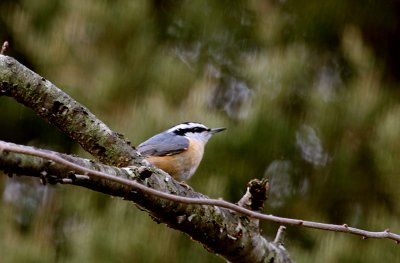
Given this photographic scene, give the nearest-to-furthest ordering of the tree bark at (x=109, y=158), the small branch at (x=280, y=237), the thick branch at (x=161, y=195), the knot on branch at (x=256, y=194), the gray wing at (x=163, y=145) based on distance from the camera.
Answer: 1. the thick branch at (x=161, y=195)
2. the tree bark at (x=109, y=158)
3. the knot on branch at (x=256, y=194)
4. the small branch at (x=280, y=237)
5. the gray wing at (x=163, y=145)

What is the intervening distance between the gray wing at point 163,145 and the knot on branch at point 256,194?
28.6 inches

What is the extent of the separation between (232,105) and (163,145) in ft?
1.22

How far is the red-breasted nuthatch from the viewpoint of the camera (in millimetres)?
2238

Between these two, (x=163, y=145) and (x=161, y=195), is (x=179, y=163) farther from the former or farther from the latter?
(x=161, y=195)

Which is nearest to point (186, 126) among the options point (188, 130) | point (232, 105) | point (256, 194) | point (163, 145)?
point (188, 130)

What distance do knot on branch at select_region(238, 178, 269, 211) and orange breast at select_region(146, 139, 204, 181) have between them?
74 centimetres

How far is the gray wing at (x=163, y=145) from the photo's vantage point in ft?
7.31

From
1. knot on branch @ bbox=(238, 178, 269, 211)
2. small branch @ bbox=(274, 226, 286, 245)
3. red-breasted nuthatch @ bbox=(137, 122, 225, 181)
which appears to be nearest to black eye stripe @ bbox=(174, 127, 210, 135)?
red-breasted nuthatch @ bbox=(137, 122, 225, 181)

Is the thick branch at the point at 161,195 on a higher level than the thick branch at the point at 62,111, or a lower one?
lower

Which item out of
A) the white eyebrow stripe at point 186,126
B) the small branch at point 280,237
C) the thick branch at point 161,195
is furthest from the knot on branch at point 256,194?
the white eyebrow stripe at point 186,126

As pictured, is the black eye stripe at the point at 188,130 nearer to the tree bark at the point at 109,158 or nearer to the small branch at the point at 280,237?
the small branch at the point at 280,237

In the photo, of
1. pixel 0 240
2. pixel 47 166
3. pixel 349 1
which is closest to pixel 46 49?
pixel 0 240

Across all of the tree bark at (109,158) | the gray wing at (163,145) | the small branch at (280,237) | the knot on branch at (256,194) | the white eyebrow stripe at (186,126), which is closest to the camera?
the tree bark at (109,158)

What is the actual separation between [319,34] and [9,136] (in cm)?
124
